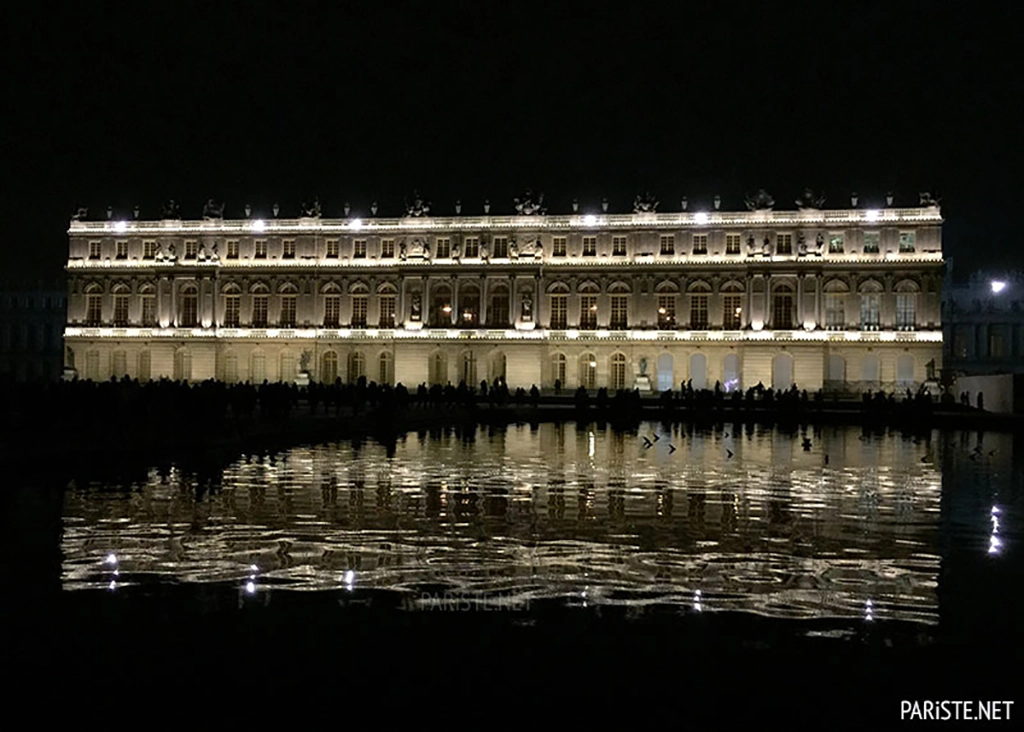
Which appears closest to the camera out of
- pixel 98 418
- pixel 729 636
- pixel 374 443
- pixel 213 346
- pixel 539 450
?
pixel 729 636

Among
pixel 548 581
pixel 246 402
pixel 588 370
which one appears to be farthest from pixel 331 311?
pixel 548 581

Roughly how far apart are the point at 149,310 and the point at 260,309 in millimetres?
7719

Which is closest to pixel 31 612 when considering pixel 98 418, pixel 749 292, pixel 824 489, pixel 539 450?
pixel 824 489

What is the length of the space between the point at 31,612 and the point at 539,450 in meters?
18.3

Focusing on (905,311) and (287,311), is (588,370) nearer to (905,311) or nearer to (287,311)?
(905,311)

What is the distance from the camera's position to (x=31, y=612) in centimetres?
814

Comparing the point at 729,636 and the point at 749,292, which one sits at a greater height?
the point at 749,292

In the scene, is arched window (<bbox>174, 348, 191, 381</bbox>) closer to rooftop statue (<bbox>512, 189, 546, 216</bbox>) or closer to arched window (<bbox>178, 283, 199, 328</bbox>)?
arched window (<bbox>178, 283, 199, 328</bbox>)

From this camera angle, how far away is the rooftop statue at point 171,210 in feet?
252

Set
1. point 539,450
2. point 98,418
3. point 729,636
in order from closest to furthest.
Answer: point 729,636
point 98,418
point 539,450

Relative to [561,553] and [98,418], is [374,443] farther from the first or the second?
[561,553]

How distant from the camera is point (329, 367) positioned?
74.1 metres

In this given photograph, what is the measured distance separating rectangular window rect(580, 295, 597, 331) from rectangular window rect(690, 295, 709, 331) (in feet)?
19.0

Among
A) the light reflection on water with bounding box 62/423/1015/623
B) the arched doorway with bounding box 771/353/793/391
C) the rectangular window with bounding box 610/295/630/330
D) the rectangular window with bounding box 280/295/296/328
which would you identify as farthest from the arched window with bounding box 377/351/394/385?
the light reflection on water with bounding box 62/423/1015/623
